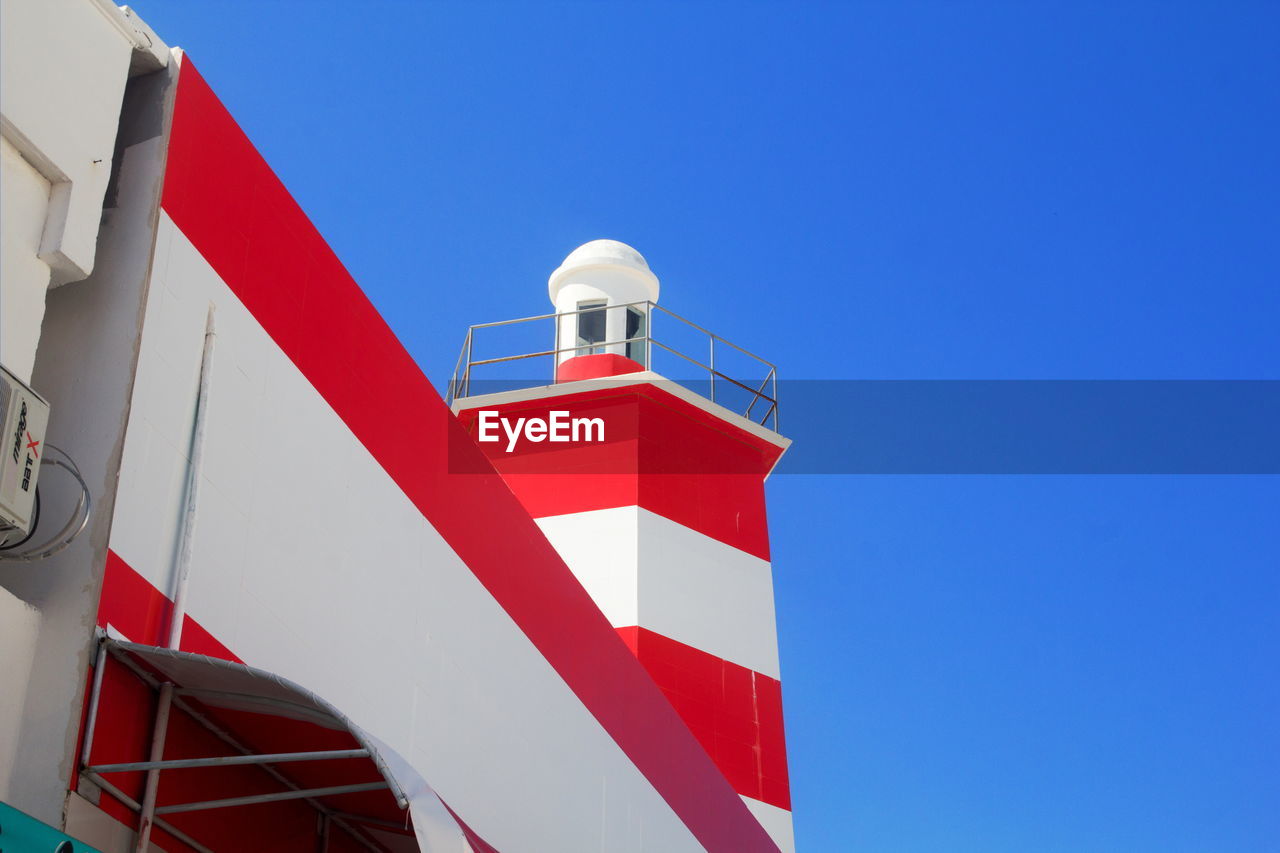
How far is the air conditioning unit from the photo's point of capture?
343cm

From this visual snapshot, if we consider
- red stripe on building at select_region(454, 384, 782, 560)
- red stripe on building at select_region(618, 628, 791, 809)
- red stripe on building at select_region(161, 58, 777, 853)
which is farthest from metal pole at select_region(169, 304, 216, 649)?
red stripe on building at select_region(454, 384, 782, 560)

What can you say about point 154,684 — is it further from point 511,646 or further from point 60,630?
point 511,646

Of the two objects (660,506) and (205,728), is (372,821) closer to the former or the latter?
(205,728)

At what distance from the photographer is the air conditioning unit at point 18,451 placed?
3.43 meters

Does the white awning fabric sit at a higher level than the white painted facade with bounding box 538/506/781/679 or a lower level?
lower

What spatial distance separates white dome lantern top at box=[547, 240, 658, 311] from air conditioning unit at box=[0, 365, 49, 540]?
33.5 feet

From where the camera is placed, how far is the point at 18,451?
3.47m

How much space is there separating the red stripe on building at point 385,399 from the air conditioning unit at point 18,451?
1071 millimetres

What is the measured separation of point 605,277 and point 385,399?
8004 mm

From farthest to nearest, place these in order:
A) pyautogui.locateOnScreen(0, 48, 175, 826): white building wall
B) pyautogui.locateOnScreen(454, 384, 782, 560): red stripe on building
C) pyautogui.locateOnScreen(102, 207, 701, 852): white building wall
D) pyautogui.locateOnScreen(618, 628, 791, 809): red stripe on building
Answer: pyautogui.locateOnScreen(454, 384, 782, 560): red stripe on building
pyautogui.locateOnScreen(618, 628, 791, 809): red stripe on building
pyautogui.locateOnScreen(102, 207, 701, 852): white building wall
pyautogui.locateOnScreen(0, 48, 175, 826): white building wall

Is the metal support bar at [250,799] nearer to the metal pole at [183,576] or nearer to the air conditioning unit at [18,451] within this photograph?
the metal pole at [183,576]

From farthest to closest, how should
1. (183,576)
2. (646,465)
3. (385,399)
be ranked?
(646,465) → (385,399) → (183,576)

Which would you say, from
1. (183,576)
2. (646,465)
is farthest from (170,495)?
(646,465)

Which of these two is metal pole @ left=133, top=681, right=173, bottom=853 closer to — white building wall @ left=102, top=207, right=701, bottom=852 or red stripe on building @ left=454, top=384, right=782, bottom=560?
white building wall @ left=102, top=207, right=701, bottom=852
